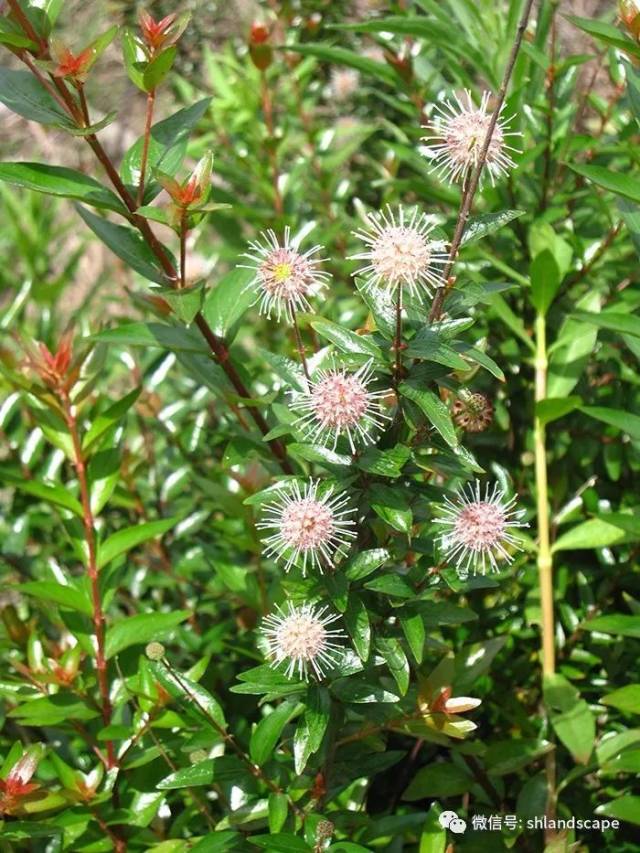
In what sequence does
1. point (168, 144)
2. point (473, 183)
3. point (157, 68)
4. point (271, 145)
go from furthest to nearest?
1. point (271, 145)
2. point (168, 144)
3. point (157, 68)
4. point (473, 183)

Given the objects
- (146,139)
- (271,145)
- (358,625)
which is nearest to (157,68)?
(146,139)

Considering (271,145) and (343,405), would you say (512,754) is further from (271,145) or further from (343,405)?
(271,145)

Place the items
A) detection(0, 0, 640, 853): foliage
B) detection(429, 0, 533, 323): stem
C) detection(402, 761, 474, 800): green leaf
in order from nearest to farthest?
1. detection(429, 0, 533, 323): stem
2. detection(0, 0, 640, 853): foliage
3. detection(402, 761, 474, 800): green leaf

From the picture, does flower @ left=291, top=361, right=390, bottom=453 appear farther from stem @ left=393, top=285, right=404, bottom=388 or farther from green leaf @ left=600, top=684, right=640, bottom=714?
green leaf @ left=600, top=684, right=640, bottom=714

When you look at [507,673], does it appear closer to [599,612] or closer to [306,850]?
[599,612]

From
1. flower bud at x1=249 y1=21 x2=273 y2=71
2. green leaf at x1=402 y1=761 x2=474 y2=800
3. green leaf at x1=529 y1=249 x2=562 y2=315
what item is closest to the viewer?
green leaf at x1=402 y1=761 x2=474 y2=800

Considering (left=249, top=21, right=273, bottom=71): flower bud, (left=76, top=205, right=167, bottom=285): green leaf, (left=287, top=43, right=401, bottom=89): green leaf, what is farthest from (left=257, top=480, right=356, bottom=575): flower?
(left=249, top=21, right=273, bottom=71): flower bud
